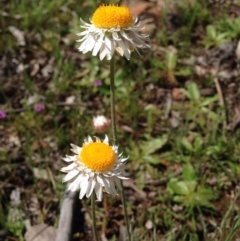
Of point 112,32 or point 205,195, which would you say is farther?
point 205,195

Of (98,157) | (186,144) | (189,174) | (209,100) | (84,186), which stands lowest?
(84,186)

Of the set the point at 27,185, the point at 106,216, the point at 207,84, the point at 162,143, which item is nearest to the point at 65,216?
the point at 106,216

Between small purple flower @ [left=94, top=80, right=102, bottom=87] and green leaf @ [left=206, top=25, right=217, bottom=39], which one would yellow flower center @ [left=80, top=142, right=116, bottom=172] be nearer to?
small purple flower @ [left=94, top=80, right=102, bottom=87]

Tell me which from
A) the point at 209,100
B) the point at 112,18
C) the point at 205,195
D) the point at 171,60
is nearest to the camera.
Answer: the point at 112,18

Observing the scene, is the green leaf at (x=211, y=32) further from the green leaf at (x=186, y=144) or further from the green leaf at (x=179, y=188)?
the green leaf at (x=179, y=188)

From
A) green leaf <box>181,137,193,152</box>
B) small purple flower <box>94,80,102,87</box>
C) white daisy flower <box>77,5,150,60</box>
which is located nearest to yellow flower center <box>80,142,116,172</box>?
white daisy flower <box>77,5,150,60</box>

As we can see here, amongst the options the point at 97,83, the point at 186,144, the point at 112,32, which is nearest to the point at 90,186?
the point at 112,32

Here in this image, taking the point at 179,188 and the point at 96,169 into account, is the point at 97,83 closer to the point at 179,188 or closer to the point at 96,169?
the point at 179,188
